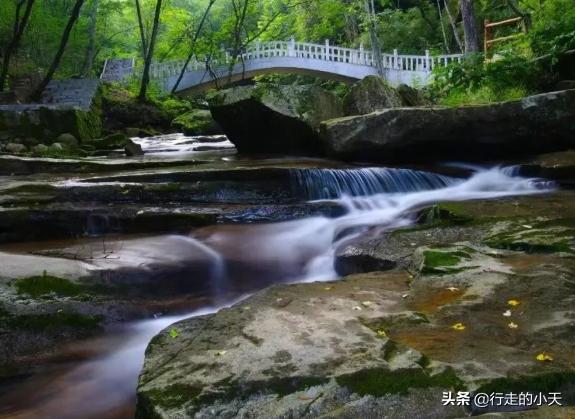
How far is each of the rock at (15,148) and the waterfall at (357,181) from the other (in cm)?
784

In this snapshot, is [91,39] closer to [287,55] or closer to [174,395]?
[287,55]

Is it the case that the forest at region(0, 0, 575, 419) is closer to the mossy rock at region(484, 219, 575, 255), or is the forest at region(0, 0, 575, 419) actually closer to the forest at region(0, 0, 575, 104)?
the mossy rock at region(484, 219, 575, 255)

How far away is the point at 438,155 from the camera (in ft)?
32.7

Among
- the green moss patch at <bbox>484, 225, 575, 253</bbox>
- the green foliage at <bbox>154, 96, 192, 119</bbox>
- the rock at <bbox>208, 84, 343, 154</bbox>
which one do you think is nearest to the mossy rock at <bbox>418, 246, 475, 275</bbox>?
the green moss patch at <bbox>484, 225, 575, 253</bbox>

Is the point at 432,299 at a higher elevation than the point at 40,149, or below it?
below

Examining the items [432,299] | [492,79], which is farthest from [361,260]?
[492,79]

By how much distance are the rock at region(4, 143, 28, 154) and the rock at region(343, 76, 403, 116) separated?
7619 millimetres

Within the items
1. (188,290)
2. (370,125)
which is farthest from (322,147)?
(188,290)

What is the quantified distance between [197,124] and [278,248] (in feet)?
48.2

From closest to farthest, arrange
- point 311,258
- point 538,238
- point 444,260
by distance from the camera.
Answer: point 444,260 → point 538,238 → point 311,258

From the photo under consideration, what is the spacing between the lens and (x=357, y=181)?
8219mm

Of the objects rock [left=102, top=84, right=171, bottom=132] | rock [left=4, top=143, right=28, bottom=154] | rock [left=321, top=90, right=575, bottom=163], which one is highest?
rock [left=102, top=84, right=171, bottom=132]

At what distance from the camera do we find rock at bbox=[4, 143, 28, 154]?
41.1ft

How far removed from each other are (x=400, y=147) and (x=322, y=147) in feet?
5.32
